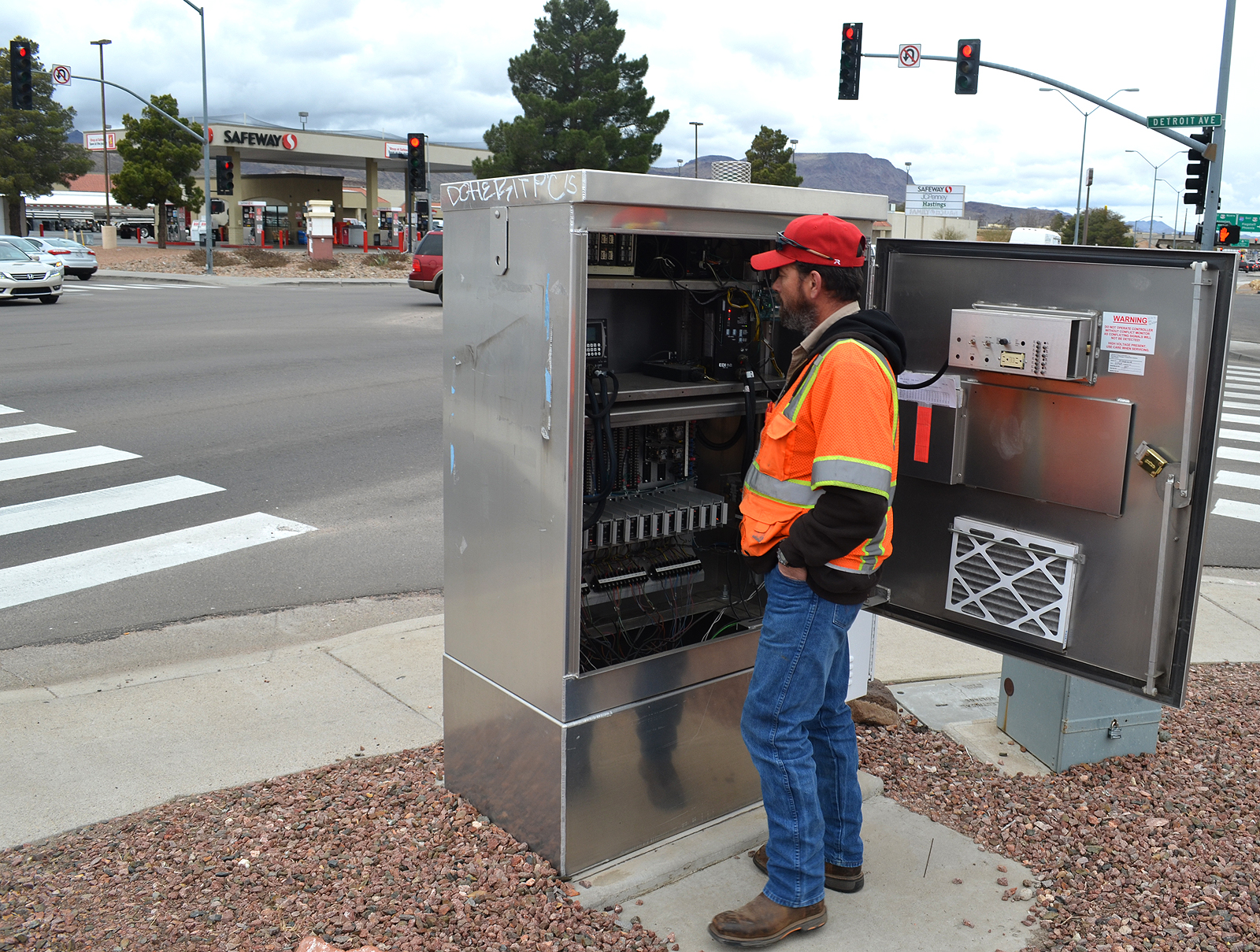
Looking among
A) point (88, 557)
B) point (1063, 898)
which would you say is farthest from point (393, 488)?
point (1063, 898)

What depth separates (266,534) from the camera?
741cm

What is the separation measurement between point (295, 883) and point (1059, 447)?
107 inches

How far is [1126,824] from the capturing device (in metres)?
3.74

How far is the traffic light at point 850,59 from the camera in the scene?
21953 millimetres

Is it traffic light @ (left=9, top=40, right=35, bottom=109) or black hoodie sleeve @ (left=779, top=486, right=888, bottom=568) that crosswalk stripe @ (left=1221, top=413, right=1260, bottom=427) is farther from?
traffic light @ (left=9, top=40, right=35, bottom=109)

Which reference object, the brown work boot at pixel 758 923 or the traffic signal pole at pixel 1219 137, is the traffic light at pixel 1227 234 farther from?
the brown work boot at pixel 758 923

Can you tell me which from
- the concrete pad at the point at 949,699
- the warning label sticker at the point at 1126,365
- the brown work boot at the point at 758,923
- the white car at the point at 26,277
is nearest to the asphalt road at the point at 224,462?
the concrete pad at the point at 949,699

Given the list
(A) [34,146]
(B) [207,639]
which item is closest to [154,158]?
(A) [34,146]

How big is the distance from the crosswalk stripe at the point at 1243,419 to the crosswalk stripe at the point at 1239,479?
3259mm

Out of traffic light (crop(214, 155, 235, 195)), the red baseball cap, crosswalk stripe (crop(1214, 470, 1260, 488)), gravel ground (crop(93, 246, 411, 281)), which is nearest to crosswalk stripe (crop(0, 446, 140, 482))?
the red baseball cap

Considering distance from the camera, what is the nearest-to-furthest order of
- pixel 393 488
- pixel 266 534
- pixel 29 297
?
pixel 266 534 < pixel 393 488 < pixel 29 297

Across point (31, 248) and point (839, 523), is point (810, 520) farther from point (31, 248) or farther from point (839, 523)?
point (31, 248)

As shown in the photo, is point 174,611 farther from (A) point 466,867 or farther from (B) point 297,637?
(A) point 466,867

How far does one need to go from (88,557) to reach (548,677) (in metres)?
4.80
